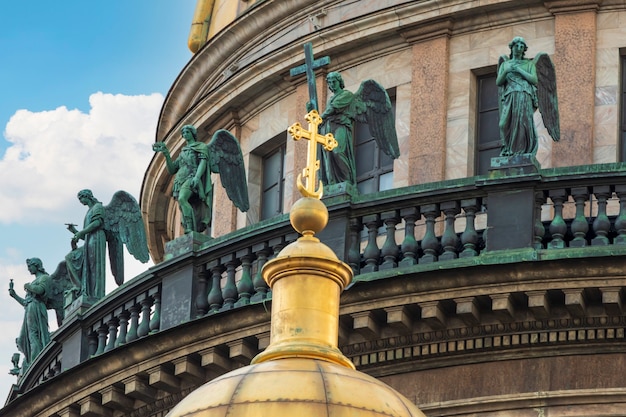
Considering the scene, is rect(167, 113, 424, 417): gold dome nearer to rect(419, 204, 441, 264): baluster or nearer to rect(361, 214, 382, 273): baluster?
rect(419, 204, 441, 264): baluster

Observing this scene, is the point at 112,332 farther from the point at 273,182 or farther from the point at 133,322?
the point at 273,182

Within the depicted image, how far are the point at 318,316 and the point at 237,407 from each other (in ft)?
3.05

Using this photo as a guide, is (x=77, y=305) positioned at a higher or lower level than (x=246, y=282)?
higher

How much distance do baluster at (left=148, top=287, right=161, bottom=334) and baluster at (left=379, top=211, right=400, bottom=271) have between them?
3.44 meters

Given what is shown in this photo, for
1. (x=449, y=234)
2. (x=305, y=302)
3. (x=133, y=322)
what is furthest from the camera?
(x=133, y=322)

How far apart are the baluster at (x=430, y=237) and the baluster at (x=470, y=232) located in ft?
0.99

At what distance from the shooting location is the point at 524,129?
29.8 meters

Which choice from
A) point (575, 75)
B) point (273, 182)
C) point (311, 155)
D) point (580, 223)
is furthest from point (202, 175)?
point (311, 155)

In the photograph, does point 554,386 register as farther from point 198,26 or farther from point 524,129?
point 198,26

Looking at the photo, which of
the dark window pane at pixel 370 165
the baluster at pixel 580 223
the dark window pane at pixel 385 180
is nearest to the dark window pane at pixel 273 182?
the dark window pane at pixel 370 165

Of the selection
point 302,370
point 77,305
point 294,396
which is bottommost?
point 294,396

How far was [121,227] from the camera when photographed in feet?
114

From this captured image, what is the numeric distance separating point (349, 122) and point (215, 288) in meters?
2.67

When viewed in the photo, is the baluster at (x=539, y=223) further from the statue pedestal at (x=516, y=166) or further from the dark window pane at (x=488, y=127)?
the dark window pane at (x=488, y=127)
